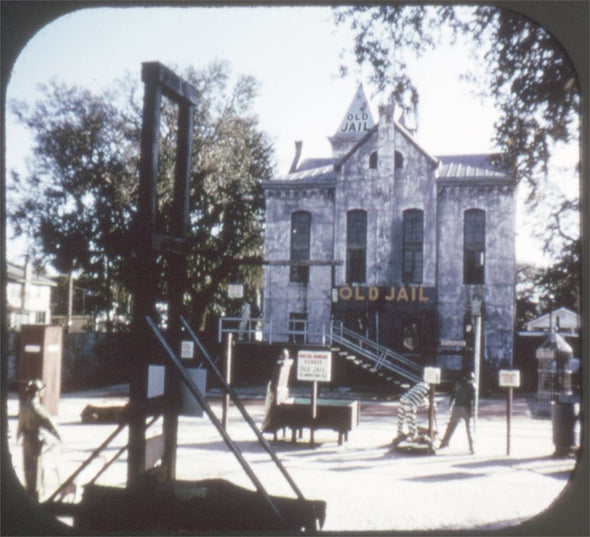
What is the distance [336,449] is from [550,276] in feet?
11.6

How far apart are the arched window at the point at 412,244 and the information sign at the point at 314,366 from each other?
6.26ft

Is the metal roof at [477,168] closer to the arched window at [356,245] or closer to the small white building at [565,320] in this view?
the small white building at [565,320]

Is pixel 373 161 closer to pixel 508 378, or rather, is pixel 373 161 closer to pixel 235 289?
pixel 508 378

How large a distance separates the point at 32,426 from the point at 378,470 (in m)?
3.13

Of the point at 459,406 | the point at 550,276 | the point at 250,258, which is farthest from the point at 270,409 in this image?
the point at 550,276

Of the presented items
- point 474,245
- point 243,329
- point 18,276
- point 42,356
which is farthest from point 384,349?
point 18,276

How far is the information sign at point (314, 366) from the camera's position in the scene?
20.6 ft

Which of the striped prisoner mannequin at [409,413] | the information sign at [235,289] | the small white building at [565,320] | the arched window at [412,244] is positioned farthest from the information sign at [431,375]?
the information sign at [235,289]

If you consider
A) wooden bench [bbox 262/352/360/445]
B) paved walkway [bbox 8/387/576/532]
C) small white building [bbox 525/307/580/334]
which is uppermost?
small white building [bbox 525/307/580/334]

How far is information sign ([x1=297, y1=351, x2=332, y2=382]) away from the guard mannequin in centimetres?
311

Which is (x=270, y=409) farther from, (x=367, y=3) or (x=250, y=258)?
(x=367, y=3)

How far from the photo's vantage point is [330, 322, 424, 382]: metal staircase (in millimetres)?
10945

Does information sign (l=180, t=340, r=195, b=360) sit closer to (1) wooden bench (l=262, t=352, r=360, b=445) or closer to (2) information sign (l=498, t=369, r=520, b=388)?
(1) wooden bench (l=262, t=352, r=360, b=445)

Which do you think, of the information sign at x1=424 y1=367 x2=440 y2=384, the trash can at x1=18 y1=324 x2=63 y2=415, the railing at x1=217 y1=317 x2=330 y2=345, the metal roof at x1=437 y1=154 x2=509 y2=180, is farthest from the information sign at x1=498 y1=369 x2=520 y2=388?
the trash can at x1=18 y1=324 x2=63 y2=415
